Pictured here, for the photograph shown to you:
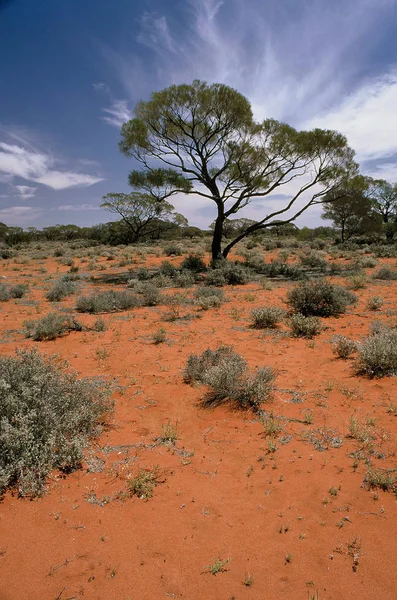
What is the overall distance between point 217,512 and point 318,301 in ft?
25.8

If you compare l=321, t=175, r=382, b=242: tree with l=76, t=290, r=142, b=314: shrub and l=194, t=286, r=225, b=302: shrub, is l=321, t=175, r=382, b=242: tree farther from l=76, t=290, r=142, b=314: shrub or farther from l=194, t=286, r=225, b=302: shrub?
l=76, t=290, r=142, b=314: shrub

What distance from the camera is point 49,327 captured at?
813 centimetres

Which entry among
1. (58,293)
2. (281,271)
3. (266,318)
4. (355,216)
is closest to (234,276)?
(281,271)

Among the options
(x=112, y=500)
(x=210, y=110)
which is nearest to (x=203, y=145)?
(x=210, y=110)

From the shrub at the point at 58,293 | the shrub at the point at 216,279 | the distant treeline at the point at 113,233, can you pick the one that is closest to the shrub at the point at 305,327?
the shrub at the point at 216,279

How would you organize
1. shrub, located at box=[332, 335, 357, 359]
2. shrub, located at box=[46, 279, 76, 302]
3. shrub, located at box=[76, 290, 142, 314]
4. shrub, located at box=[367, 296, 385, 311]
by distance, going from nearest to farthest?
1. shrub, located at box=[332, 335, 357, 359]
2. shrub, located at box=[367, 296, 385, 311]
3. shrub, located at box=[76, 290, 142, 314]
4. shrub, located at box=[46, 279, 76, 302]

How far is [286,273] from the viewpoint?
1777 centimetres

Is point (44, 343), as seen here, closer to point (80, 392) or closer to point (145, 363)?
point (145, 363)

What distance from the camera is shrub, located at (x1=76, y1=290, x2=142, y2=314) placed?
10.7 meters

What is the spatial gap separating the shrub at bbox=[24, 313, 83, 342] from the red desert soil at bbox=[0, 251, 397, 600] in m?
3.46

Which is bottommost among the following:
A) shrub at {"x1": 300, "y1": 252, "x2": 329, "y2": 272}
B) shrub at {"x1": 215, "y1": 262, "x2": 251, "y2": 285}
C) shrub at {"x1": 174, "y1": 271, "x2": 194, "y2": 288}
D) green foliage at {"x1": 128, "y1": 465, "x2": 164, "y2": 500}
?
green foliage at {"x1": 128, "y1": 465, "x2": 164, "y2": 500}

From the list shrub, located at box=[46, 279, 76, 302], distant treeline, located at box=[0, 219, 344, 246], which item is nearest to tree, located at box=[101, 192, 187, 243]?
distant treeline, located at box=[0, 219, 344, 246]

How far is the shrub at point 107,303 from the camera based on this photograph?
10.7 m

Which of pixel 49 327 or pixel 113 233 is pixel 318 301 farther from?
pixel 113 233
